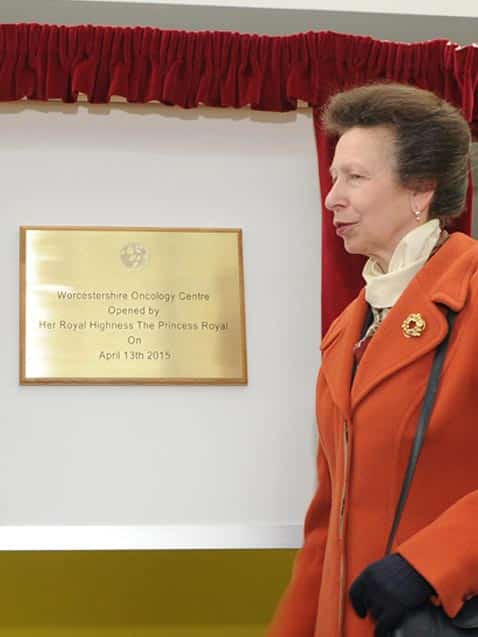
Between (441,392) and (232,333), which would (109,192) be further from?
(441,392)

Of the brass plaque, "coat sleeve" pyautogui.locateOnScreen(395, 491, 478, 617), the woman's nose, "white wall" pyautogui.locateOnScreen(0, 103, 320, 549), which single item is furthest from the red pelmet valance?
"coat sleeve" pyautogui.locateOnScreen(395, 491, 478, 617)

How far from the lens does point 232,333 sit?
2830 mm

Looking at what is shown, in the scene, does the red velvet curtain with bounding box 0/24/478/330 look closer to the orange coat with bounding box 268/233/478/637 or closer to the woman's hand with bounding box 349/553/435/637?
the orange coat with bounding box 268/233/478/637

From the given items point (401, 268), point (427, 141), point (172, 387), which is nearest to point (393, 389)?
point (401, 268)

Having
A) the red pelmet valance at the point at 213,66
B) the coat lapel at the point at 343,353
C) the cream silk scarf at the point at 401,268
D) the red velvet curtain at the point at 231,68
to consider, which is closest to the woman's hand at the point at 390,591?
the coat lapel at the point at 343,353

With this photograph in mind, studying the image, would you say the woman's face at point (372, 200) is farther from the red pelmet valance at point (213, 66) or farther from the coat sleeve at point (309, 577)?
the red pelmet valance at point (213, 66)

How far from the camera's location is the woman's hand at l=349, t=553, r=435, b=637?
1.43 m

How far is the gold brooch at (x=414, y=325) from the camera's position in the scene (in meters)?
1.63

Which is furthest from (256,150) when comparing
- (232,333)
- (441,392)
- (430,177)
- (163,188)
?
(441,392)

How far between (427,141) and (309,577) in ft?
2.33

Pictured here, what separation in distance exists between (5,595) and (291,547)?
0.72m

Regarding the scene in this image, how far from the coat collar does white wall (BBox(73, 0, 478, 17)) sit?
130cm

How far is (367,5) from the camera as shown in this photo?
287 cm

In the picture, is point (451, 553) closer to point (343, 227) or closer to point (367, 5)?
point (343, 227)
